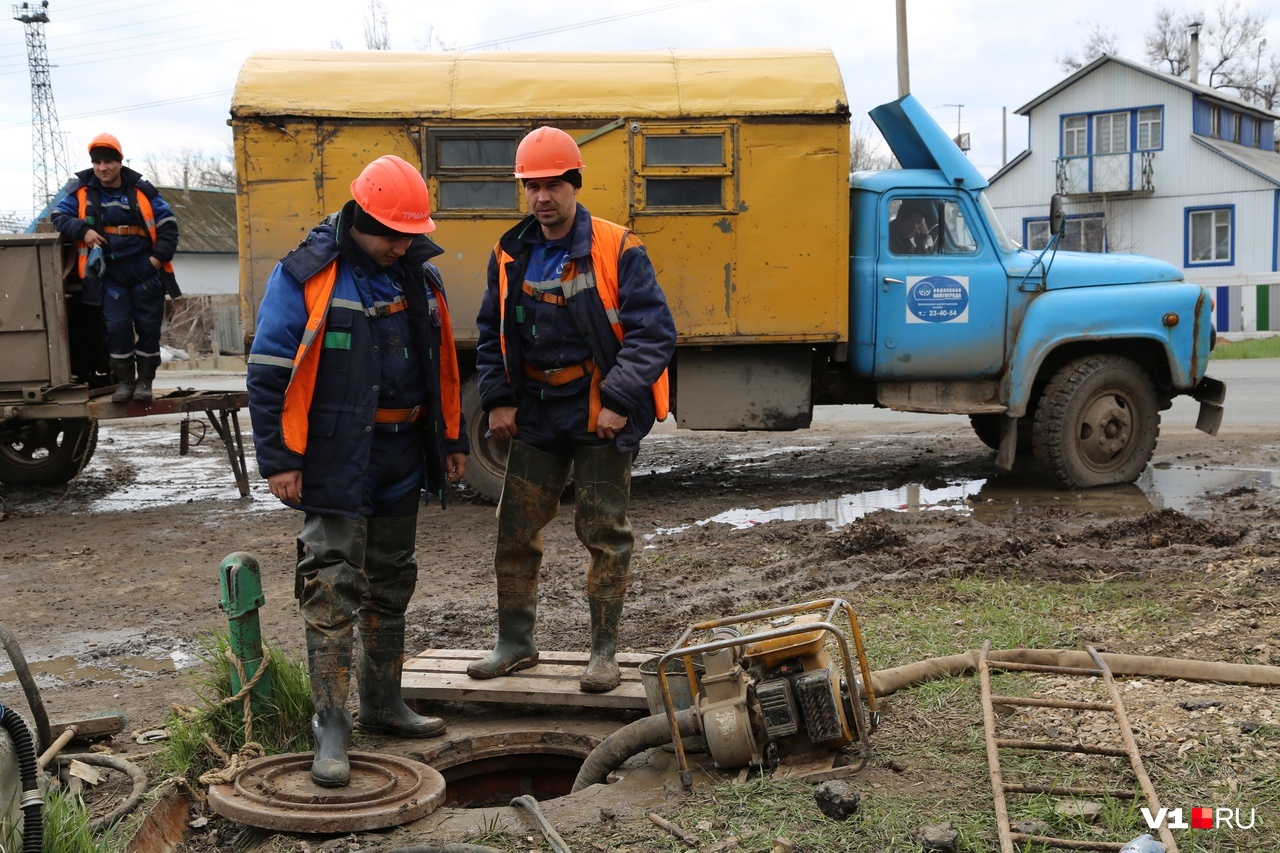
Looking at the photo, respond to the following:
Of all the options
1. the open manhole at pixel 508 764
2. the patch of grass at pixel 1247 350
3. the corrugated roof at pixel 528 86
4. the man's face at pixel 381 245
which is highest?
the corrugated roof at pixel 528 86

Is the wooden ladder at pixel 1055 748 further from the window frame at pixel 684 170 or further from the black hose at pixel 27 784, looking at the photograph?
the window frame at pixel 684 170

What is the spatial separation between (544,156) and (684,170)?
4.62 m

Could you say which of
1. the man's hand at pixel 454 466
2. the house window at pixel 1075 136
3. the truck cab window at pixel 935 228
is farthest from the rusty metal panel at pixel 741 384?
the house window at pixel 1075 136

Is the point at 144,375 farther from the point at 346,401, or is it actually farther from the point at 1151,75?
the point at 1151,75

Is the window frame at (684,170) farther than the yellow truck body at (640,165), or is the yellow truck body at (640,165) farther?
the window frame at (684,170)

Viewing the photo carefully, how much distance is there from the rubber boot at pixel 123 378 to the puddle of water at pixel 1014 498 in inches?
167

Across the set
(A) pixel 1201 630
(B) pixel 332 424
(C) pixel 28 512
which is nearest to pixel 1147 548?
(A) pixel 1201 630

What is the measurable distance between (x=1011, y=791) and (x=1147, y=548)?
374 cm

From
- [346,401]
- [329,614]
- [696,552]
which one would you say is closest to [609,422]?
[346,401]

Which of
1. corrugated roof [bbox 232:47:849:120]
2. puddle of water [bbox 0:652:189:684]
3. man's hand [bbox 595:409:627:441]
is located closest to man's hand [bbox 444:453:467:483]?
man's hand [bbox 595:409:627:441]

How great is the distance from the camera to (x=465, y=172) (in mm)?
8781

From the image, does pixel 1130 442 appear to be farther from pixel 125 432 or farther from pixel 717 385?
pixel 125 432

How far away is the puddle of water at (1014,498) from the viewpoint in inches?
332

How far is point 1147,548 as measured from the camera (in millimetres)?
6781
